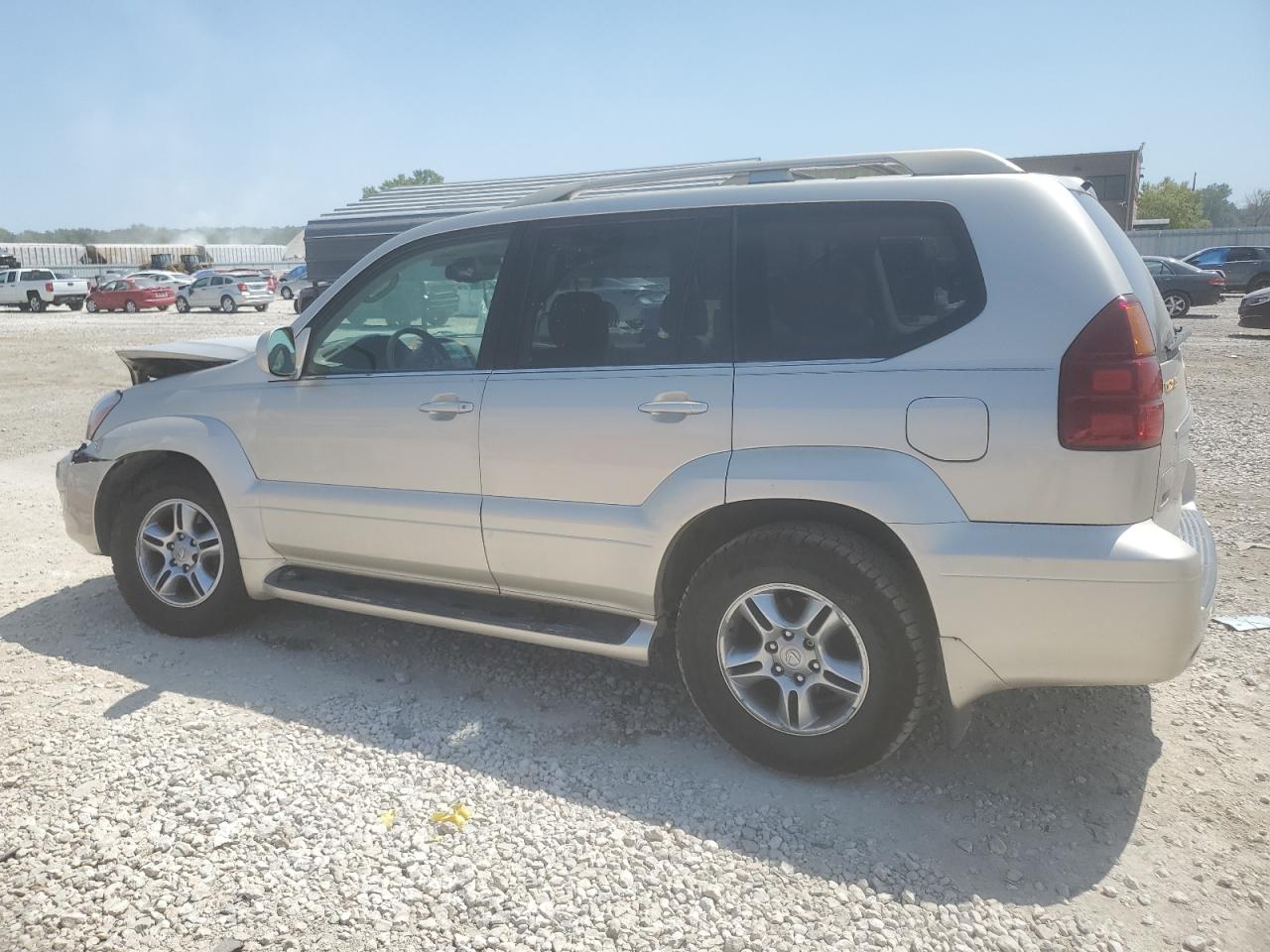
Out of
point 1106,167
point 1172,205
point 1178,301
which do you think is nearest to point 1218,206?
point 1172,205

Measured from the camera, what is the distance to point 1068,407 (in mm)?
2760

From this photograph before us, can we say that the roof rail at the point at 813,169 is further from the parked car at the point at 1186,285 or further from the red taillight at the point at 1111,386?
the parked car at the point at 1186,285

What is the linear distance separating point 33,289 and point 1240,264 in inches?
1704

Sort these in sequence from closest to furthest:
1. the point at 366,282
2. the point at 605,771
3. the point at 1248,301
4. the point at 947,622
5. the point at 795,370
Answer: the point at 947,622
the point at 795,370
the point at 605,771
the point at 366,282
the point at 1248,301

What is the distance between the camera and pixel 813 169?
11.6 feet

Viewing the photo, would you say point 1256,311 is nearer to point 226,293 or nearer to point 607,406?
point 607,406

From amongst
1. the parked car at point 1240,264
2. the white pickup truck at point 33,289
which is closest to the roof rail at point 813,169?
the parked car at point 1240,264

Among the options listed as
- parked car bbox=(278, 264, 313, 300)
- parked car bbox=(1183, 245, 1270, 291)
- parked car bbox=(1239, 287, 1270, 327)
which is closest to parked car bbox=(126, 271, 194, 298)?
parked car bbox=(278, 264, 313, 300)

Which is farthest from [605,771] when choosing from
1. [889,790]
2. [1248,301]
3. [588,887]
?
[1248,301]

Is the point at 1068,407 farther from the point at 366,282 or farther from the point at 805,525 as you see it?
the point at 366,282

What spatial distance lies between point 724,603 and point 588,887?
99cm

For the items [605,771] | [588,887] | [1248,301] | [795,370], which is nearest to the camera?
[588,887]

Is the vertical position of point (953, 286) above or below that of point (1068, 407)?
above

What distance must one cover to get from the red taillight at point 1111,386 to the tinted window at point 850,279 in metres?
0.33
